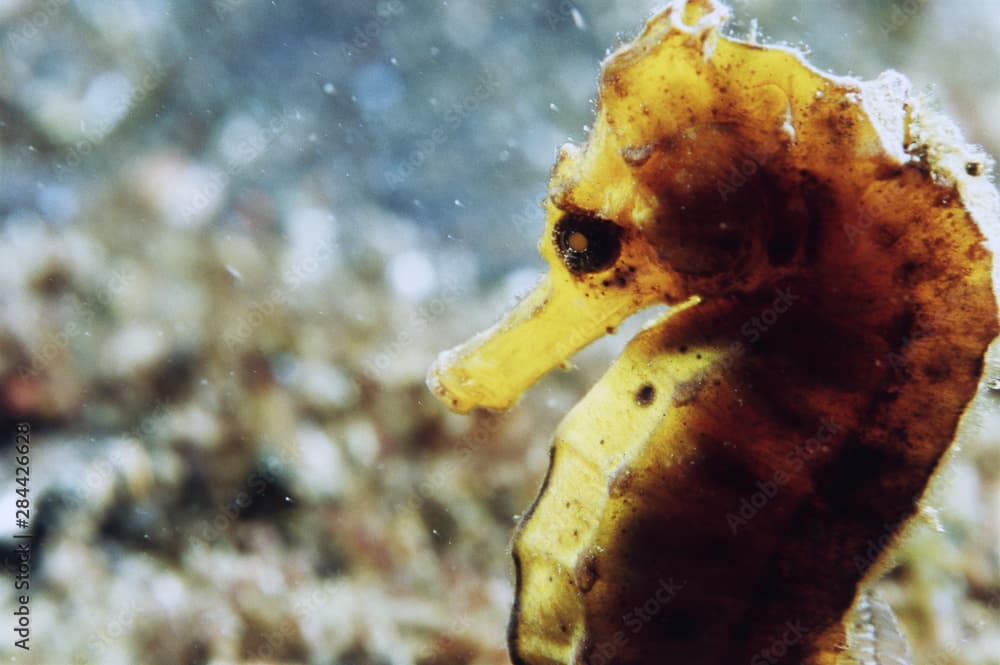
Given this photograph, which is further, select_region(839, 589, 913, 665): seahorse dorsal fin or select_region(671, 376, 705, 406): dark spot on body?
select_region(839, 589, 913, 665): seahorse dorsal fin

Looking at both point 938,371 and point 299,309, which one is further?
point 299,309

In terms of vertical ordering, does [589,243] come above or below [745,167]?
below

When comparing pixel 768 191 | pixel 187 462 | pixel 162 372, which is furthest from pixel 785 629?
pixel 162 372

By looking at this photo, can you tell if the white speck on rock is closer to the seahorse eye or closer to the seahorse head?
the seahorse eye

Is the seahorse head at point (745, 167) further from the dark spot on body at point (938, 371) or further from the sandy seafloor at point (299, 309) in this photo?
the sandy seafloor at point (299, 309)

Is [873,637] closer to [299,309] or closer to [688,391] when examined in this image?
[688,391]

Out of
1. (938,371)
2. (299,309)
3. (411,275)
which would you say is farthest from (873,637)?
(411,275)

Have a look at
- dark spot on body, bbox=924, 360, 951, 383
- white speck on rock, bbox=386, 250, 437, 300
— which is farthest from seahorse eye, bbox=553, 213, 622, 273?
white speck on rock, bbox=386, 250, 437, 300
